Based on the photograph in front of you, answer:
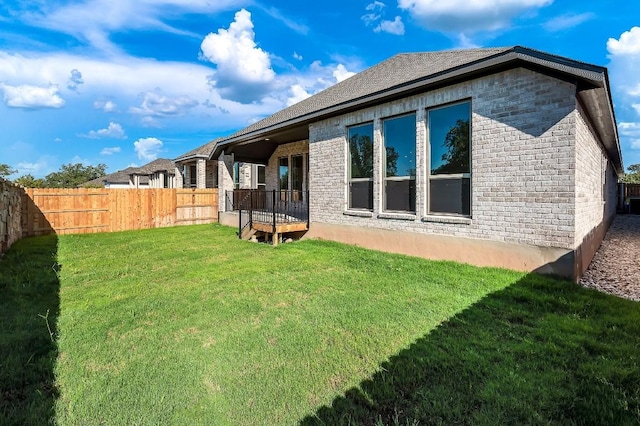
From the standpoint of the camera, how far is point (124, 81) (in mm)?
13289

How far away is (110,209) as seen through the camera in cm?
1255

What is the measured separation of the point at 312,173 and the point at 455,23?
6.72 meters

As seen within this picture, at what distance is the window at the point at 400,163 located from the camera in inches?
277

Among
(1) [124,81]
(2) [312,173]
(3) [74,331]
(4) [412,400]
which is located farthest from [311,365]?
(1) [124,81]

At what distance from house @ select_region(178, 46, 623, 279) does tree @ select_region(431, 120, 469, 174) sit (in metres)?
0.02

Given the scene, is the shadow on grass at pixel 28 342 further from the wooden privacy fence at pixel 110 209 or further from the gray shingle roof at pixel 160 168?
the gray shingle roof at pixel 160 168

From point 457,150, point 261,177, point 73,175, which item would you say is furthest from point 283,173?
point 73,175

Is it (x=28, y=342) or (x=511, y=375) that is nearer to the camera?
(x=511, y=375)

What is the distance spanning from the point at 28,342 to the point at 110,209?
10997 millimetres

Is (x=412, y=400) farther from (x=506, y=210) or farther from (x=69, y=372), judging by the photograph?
(x=506, y=210)

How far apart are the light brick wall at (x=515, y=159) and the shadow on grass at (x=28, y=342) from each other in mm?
6280

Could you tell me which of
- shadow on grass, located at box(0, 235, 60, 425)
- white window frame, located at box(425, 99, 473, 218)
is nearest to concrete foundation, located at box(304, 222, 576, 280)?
white window frame, located at box(425, 99, 473, 218)

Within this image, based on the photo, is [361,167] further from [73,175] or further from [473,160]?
[73,175]

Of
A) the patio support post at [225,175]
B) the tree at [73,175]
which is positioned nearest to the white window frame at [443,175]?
the patio support post at [225,175]
